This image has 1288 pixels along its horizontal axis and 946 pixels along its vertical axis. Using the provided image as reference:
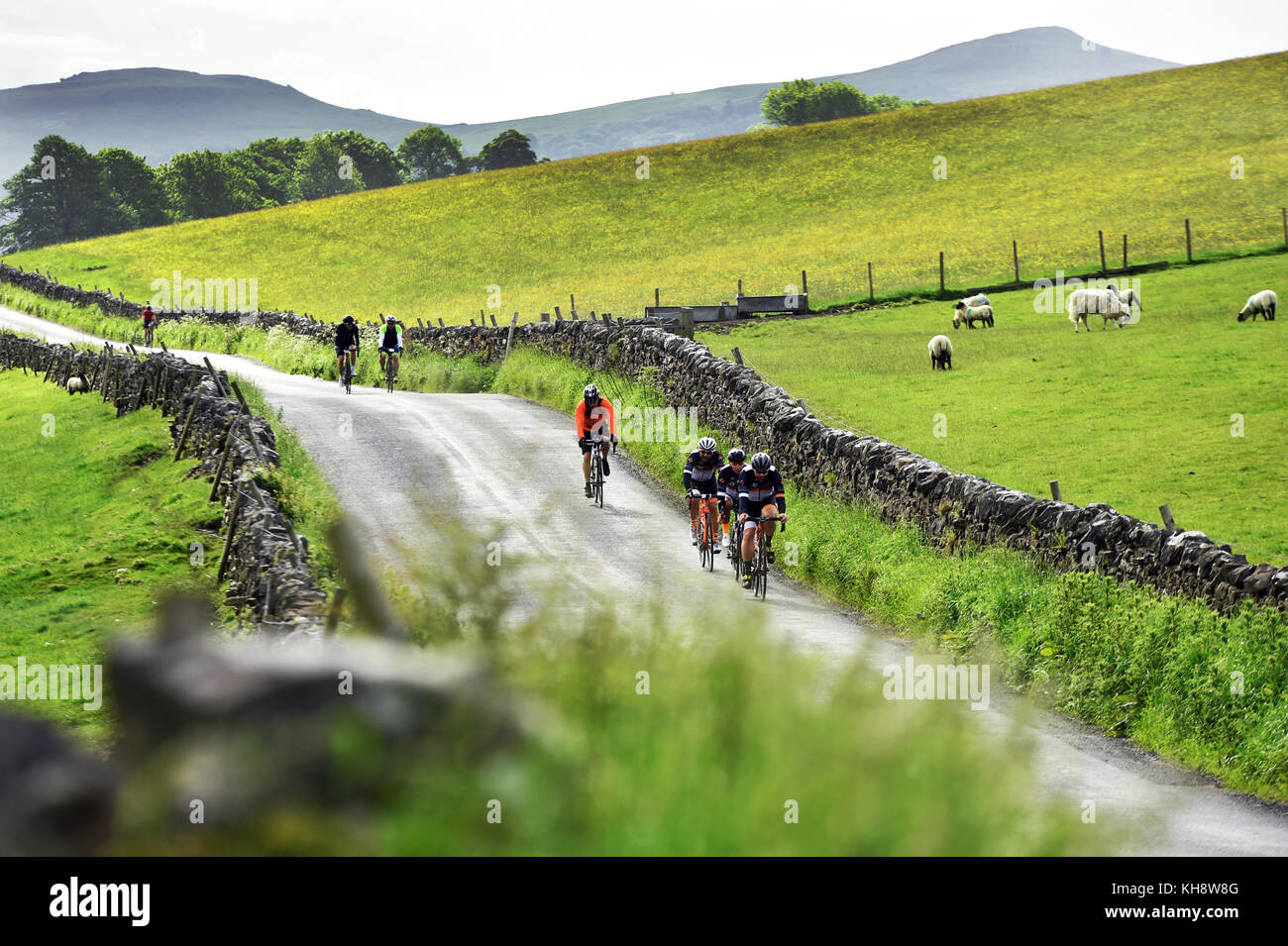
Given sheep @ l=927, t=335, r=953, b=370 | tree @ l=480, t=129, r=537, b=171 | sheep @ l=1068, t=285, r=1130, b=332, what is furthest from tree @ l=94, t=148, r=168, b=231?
sheep @ l=927, t=335, r=953, b=370

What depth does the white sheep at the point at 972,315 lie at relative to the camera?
39.3 meters

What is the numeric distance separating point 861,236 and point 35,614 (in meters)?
51.8

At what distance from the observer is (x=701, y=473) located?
17.6 metres

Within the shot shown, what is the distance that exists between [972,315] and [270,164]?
128 m

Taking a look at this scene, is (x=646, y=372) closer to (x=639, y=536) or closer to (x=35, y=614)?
(x=639, y=536)

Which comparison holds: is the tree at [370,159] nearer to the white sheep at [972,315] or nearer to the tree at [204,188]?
the tree at [204,188]

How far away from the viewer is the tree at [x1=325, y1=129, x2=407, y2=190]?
151875 mm

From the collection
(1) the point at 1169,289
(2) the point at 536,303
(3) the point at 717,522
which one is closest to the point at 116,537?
(3) the point at 717,522

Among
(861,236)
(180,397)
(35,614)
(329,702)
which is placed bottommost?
(35,614)

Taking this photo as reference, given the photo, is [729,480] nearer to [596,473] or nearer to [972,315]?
[596,473]

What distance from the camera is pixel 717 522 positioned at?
17.5 metres

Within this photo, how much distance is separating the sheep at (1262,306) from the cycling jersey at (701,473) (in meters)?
23.9

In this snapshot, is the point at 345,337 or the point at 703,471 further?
the point at 345,337

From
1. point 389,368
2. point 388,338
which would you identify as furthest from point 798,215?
point 388,338
